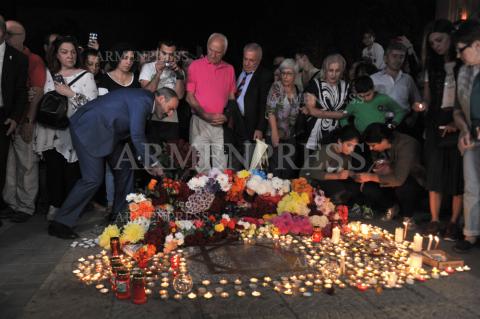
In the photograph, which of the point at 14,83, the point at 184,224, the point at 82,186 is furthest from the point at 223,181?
the point at 14,83

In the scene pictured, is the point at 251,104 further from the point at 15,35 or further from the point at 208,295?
the point at 208,295

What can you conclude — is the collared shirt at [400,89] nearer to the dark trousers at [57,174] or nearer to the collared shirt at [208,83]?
the collared shirt at [208,83]

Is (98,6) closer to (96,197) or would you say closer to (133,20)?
(133,20)

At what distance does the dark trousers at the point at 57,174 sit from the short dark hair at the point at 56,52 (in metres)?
0.91

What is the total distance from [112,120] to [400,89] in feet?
10.7

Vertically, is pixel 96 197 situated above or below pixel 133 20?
below

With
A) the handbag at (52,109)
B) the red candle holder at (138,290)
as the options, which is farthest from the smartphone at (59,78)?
the red candle holder at (138,290)

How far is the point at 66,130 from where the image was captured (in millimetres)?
5535

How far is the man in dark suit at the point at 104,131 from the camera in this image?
179 inches

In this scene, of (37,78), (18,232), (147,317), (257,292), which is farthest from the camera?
(37,78)

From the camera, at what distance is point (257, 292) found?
3.43 meters

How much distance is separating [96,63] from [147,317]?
3.79 meters

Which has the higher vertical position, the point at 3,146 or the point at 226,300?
the point at 3,146

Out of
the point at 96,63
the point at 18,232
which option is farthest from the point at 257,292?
the point at 96,63
